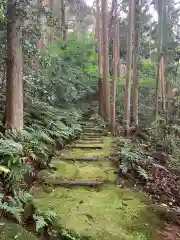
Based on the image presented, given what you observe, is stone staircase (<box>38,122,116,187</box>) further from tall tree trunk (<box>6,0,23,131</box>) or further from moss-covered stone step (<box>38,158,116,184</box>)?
tall tree trunk (<box>6,0,23,131</box>)

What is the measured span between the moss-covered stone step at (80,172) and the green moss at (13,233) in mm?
1906

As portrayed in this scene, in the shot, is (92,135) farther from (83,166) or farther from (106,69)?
(83,166)

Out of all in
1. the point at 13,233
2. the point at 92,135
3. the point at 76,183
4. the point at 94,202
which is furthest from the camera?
the point at 92,135

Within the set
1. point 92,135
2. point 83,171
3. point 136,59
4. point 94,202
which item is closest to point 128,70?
point 136,59

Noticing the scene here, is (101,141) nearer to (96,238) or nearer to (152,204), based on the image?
(152,204)

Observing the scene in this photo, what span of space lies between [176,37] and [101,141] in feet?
28.0

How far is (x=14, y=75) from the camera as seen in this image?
5941mm

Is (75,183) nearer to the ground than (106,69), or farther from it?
nearer to the ground

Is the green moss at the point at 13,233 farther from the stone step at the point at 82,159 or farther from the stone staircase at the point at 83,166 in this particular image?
the stone step at the point at 82,159

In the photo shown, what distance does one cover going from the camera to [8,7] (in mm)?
5715

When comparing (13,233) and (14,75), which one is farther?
(14,75)

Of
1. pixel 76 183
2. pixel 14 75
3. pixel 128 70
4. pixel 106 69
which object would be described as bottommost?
pixel 76 183

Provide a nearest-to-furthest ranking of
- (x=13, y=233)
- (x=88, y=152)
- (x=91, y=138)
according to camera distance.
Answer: (x=13, y=233)
(x=88, y=152)
(x=91, y=138)

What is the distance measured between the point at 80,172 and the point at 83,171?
10cm
